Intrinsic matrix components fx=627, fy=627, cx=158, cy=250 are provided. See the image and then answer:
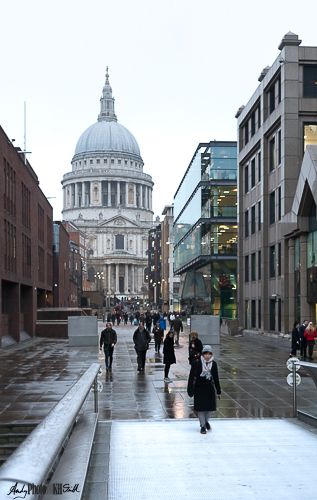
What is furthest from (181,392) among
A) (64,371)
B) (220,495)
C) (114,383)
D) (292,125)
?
(292,125)

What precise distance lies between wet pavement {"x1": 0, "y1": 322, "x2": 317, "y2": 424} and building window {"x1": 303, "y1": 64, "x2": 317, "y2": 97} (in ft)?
50.5

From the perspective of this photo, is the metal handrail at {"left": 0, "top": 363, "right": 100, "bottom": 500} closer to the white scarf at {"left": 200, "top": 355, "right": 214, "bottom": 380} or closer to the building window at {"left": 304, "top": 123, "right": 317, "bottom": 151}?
the white scarf at {"left": 200, "top": 355, "right": 214, "bottom": 380}

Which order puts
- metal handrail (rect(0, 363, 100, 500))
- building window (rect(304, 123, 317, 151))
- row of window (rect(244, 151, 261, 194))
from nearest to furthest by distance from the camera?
metal handrail (rect(0, 363, 100, 500)), building window (rect(304, 123, 317, 151)), row of window (rect(244, 151, 261, 194))

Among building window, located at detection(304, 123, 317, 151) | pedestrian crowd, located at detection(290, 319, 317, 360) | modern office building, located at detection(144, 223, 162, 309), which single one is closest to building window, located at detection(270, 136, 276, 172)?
building window, located at detection(304, 123, 317, 151)

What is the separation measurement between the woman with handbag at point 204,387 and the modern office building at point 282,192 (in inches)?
778

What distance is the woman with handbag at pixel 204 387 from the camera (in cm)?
1040

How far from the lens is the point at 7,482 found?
2658 millimetres

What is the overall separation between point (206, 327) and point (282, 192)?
367 inches

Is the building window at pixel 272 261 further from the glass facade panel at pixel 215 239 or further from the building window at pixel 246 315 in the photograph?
the glass facade panel at pixel 215 239

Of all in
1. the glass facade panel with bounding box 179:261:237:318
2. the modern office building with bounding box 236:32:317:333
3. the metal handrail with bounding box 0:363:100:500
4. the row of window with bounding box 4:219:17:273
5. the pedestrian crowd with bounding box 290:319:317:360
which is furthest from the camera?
the glass facade panel with bounding box 179:261:237:318

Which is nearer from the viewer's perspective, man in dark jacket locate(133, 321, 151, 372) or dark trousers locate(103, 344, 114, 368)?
man in dark jacket locate(133, 321, 151, 372)

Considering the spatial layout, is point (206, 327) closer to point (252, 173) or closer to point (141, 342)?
point (141, 342)

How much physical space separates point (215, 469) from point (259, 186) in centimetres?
3604

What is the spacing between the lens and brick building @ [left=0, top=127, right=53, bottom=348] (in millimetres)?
34250
